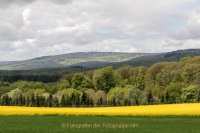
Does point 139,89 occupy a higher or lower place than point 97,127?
lower

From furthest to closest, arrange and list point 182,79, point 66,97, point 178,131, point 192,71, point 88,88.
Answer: point 88,88, point 66,97, point 182,79, point 192,71, point 178,131

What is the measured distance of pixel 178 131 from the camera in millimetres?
24594

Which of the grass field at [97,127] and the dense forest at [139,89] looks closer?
the grass field at [97,127]

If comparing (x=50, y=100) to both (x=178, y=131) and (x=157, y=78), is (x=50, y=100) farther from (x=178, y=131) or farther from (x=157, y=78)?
(x=178, y=131)

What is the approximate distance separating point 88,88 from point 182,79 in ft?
178

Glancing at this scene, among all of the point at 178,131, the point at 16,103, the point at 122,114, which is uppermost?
the point at 178,131

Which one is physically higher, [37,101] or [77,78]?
[77,78]

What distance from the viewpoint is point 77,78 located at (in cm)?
11844

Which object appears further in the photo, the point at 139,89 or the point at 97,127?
the point at 139,89

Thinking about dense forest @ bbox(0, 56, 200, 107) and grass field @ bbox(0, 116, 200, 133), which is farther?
dense forest @ bbox(0, 56, 200, 107)

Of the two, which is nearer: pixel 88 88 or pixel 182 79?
pixel 182 79

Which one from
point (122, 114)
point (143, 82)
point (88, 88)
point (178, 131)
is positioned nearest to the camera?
point (178, 131)

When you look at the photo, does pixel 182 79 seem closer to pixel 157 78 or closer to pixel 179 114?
pixel 157 78

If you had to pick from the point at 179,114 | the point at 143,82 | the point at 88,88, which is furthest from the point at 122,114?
the point at 88,88
